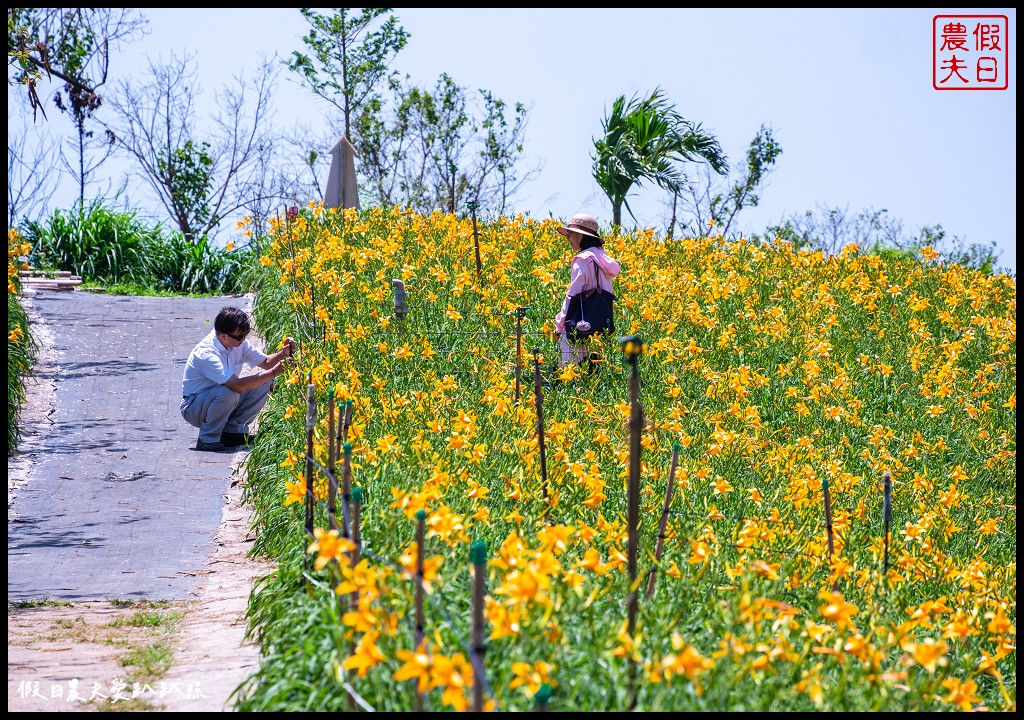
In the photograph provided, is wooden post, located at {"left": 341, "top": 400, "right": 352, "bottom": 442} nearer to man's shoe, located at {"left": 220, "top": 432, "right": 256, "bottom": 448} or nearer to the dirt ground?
the dirt ground

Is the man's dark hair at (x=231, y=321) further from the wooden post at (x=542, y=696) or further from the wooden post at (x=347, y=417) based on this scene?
the wooden post at (x=542, y=696)

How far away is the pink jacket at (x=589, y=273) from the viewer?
7.26m

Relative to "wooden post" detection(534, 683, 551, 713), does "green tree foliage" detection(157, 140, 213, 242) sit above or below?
above

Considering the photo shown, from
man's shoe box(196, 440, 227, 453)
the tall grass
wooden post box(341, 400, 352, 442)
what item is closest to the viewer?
wooden post box(341, 400, 352, 442)

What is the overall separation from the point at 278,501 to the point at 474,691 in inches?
116

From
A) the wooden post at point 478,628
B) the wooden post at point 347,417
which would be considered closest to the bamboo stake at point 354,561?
the wooden post at point 478,628

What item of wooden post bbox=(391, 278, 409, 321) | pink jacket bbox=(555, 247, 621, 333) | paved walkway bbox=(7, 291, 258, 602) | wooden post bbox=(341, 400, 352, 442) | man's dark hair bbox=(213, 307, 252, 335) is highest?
pink jacket bbox=(555, 247, 621, 333)

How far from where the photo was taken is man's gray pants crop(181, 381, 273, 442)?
276 inches

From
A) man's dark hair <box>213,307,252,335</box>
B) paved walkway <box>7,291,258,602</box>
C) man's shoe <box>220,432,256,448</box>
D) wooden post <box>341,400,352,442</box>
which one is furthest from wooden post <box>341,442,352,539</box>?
man's shoe <box>220,432,256,448</box>

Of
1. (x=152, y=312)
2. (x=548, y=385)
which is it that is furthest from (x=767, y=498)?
(x=152, y=312)

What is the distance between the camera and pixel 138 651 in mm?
3980

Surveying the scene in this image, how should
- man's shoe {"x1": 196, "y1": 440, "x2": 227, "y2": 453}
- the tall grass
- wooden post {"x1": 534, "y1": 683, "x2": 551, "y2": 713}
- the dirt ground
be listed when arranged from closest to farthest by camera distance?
wooden post {"x1": 534, "y1": 683, "x2": 551, "y2": 713}, the dirt ground, man's shoe {"x1": 196, "y1": 440, "x2": 227, "y2": 453}, the tall grass

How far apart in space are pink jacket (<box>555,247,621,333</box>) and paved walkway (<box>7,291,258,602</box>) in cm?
260

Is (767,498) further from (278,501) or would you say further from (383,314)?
(383,314)
